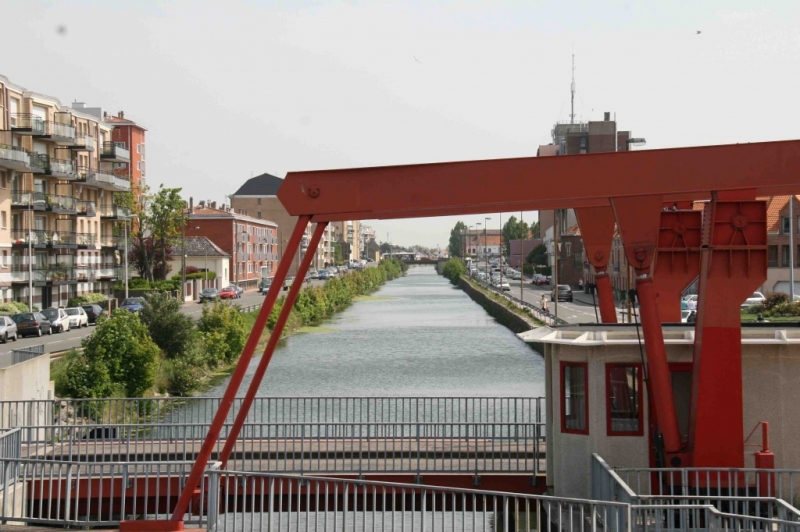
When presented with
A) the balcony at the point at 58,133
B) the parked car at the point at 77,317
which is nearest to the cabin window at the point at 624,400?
the parked car at the point at 77,317

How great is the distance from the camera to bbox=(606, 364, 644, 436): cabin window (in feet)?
38.9

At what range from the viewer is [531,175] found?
1080 centimetres

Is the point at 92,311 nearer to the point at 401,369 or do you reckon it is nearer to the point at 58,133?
the point at 58,133

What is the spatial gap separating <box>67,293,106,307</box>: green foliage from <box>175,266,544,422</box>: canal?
1396 cm

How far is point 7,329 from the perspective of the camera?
41656 millimetres

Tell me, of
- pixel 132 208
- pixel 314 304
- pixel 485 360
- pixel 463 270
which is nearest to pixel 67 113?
pixel 132 208

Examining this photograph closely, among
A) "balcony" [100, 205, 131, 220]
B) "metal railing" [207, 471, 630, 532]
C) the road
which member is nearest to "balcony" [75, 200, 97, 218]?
"balcony" [100, 205, 131, 220]

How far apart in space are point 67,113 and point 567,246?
51.1 m

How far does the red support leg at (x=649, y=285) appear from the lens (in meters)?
10.8

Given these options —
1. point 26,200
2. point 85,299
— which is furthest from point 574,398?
point 85,299

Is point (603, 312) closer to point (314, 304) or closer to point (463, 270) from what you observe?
point (314, 304)

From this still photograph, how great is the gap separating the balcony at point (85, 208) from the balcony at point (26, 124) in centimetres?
697

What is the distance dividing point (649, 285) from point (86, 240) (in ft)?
197

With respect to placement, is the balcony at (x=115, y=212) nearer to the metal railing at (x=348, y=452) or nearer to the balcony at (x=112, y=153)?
the balcony at (x=112, y=153)
